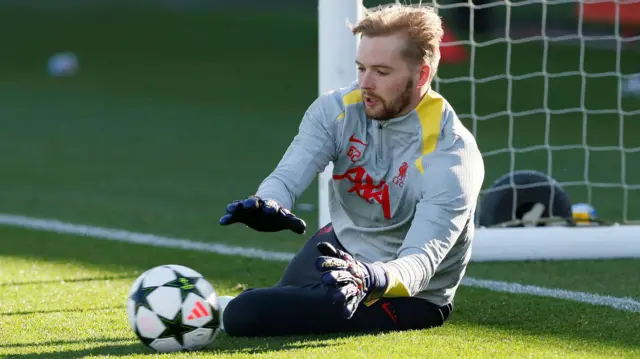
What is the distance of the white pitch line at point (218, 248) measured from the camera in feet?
16.9

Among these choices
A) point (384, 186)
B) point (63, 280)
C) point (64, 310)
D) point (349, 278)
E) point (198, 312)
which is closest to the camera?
point (349, 278)

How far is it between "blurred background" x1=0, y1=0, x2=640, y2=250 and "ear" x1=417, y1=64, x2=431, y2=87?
1.92 meters

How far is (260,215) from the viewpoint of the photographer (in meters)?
3.99

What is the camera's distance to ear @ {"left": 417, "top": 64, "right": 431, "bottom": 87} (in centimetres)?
432

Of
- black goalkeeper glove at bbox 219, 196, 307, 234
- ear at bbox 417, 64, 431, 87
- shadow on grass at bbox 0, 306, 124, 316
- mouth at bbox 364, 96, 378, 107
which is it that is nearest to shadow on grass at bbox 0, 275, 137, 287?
Result: shadow on grass at bbox 0, 306, 124, 316

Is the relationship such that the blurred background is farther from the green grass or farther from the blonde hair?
the blonde hair

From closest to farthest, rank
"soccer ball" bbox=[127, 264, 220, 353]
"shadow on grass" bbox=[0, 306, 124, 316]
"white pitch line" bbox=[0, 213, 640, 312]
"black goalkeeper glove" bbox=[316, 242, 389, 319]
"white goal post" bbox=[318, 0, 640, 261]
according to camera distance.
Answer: "black goalkeeper glove" bbox=[316, 242, 389, 319] → "soccer ball" bbox=[127, 264, 220, 353] → "shadow on grass" bbox=[0, 306, 124, 316] → "white pitch line" bbox=[0, 213, 640, 312] → "white goal post" bbox=[318, 0, 640, 261]

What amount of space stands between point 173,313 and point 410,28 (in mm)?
1380

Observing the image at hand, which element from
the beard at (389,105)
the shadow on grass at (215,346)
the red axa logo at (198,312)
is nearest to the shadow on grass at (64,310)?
the shadow on grass at (215,346)

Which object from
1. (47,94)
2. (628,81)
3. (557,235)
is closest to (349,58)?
(557,235)

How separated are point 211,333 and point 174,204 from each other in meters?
3.49

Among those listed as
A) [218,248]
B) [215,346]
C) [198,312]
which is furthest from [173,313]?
[218,248]

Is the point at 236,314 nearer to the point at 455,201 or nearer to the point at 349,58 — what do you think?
the point at 455,201

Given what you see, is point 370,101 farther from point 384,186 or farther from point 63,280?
point 63,280
